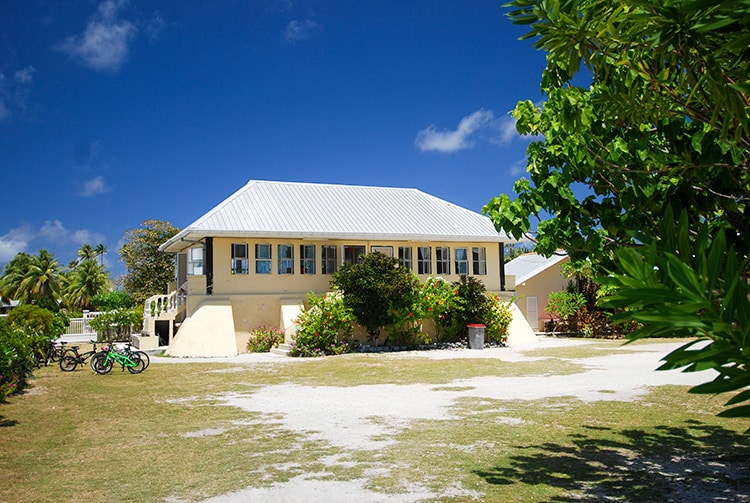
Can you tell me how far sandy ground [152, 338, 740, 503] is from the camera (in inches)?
243

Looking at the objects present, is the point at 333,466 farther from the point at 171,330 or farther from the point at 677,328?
the point at 171,330

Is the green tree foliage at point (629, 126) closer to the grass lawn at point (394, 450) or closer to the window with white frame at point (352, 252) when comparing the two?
the grass lawn at point (394, 450)

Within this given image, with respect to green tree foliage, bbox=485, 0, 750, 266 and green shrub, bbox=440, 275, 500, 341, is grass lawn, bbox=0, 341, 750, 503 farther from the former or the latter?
green shrub, bbox=440, 275, 500, 341

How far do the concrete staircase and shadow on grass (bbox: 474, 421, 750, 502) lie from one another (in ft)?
51.1

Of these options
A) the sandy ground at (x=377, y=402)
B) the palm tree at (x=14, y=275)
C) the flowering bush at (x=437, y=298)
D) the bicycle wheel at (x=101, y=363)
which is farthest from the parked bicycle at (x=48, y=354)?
the palm tree at (x=14, y=275)

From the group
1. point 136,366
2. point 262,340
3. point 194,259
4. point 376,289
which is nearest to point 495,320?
point 376,289

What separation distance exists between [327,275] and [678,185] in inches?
867

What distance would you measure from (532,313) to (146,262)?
24.8 m

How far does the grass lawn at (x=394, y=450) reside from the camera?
20.5 ft

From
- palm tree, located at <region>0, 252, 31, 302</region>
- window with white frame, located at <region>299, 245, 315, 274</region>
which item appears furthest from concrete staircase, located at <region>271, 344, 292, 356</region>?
palm tree, located at <region>0, 252, 31, 302</region>

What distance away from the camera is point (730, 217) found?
488cm

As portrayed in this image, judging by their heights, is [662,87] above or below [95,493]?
above

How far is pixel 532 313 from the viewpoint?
34906 millimetres

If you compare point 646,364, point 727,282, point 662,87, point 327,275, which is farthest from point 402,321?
point 727,282
